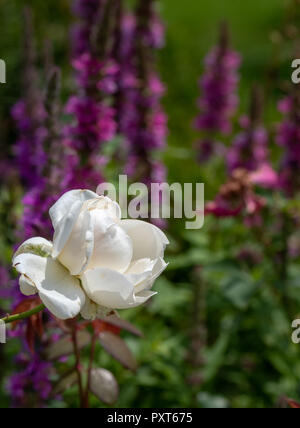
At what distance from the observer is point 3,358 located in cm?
149

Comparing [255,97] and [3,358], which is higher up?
[255,97]

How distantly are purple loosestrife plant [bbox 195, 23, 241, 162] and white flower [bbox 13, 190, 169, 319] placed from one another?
185 centimetres

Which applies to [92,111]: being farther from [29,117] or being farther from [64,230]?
[64,230]

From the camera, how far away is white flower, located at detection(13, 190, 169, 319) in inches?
24.0

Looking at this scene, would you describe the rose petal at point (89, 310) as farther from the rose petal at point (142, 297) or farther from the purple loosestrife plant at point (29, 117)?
the purple loosestrife plant at point (29, 117)

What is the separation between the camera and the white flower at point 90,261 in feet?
2.00

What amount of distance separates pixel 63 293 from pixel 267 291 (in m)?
1.10

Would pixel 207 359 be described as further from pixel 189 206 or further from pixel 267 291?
pixel 189 206

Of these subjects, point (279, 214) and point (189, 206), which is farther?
point (189, 206)

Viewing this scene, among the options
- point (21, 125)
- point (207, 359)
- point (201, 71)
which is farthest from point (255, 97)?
point (201, 71)

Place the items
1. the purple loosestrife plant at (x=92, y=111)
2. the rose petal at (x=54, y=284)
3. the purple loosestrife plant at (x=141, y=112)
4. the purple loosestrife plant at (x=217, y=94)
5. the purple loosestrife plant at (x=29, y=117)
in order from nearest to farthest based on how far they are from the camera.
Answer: the rose petal at (x=54, y=284) < the purple loosestrife plant at (x=92, y=111) < the purple loosestrife plant at (x=29, y=117) < the purple loosestrife plant at (x=141, y=112) < the purple loosestrife plant at (x=217, y=94)

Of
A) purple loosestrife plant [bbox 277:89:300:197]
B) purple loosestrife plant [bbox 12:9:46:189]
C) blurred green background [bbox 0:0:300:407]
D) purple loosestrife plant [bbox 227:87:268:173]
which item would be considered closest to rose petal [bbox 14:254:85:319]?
blurred green background [bbox 0:0:300:407]

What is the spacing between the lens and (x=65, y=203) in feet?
2.16

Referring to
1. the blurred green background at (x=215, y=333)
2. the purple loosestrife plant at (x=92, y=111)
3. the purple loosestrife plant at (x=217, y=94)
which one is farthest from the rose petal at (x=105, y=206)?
the purple loosestrife plant at (x=217, y=94)
